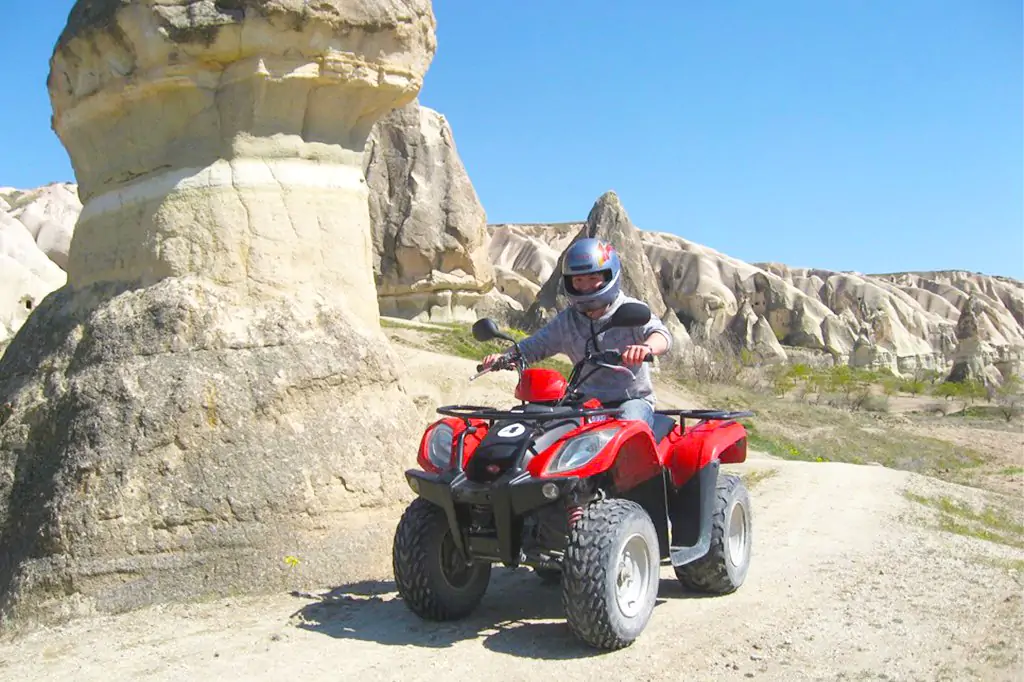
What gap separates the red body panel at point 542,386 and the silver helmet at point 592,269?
0.43m

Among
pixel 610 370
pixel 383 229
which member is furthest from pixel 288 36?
pixel 383 229

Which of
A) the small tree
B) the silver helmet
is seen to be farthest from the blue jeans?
the small tree

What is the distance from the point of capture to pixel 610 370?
4.89 meters

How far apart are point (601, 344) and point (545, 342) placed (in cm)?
31

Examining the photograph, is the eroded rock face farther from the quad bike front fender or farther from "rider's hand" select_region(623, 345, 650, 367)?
"rider's hand" select_region(623, 345, 650, 367)

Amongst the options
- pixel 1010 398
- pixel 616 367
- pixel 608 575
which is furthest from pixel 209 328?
pixel 1010 398

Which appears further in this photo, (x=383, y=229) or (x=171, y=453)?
(x=383, y=229)

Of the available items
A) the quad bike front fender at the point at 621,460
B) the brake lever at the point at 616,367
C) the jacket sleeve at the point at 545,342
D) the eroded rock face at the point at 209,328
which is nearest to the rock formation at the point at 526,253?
the eroded rock face at the point at 209,328

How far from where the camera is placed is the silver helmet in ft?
15.6

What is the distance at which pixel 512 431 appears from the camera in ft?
14.2

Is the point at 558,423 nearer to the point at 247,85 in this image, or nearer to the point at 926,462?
the point at 247,85

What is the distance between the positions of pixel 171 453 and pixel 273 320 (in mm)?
991

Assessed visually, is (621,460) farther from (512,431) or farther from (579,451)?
(512,431)

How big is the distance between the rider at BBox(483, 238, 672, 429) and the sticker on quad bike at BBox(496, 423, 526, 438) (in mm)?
502
